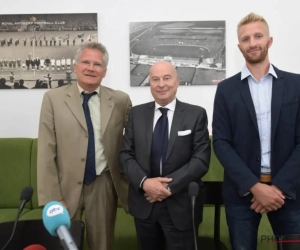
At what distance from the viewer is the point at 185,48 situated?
2.94 m

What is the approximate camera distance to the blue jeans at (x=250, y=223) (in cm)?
176

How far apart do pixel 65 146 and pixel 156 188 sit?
0.59 m

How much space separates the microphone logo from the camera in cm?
91

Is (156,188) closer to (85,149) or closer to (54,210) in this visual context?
(85,149)

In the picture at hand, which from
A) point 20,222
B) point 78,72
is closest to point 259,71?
point 78,72

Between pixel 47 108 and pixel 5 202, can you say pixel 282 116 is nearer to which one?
pixel 47 108

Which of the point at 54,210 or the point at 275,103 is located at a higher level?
the point at 275,103

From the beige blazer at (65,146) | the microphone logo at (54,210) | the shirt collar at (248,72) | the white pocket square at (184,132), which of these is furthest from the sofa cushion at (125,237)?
the microphone logo at (54,210)

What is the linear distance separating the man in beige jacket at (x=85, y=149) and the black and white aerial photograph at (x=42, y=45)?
3.12 feet

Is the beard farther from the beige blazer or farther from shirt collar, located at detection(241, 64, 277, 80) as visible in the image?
the beige blazer

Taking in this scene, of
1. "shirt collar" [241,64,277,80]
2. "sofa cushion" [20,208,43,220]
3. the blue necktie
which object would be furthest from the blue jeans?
"sofa cushion" [20,208,43,220]

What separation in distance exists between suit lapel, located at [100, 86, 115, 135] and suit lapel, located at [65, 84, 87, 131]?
0.11m

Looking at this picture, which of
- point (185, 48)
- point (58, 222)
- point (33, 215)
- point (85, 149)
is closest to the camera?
point (58, 222)

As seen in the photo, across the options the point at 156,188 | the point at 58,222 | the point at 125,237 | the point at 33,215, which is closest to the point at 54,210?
the point at 58,222
